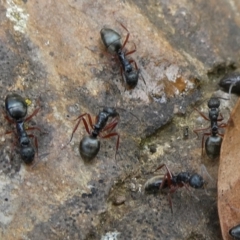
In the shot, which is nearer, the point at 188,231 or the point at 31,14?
the point at 188,231

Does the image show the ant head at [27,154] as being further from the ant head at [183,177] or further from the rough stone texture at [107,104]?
the ant head at [183,177]

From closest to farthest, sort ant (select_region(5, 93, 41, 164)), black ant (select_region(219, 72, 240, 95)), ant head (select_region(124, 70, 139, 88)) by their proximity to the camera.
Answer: ant (select_region(5, 93, 41, 164)) < ant head (select_region(124, 70, 139, 88)) < black ant (select_region(219, 72, 240, 95))

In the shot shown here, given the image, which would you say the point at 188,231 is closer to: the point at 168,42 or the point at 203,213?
Result: the point at 203,213

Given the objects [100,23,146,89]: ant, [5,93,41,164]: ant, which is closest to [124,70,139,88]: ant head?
[100,23,146,89]: ant

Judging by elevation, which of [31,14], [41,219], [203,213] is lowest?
[41,219]

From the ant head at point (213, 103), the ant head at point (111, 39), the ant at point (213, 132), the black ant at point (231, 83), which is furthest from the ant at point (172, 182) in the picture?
the ant head at point (111, 39)

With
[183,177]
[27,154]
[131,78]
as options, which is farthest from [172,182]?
[27,154]

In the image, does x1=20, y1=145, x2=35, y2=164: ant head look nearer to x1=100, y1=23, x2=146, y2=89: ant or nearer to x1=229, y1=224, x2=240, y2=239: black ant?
x1=100, y1=23, x2=146, y2=89: ant

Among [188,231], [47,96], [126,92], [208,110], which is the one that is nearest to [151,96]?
[126,92]
